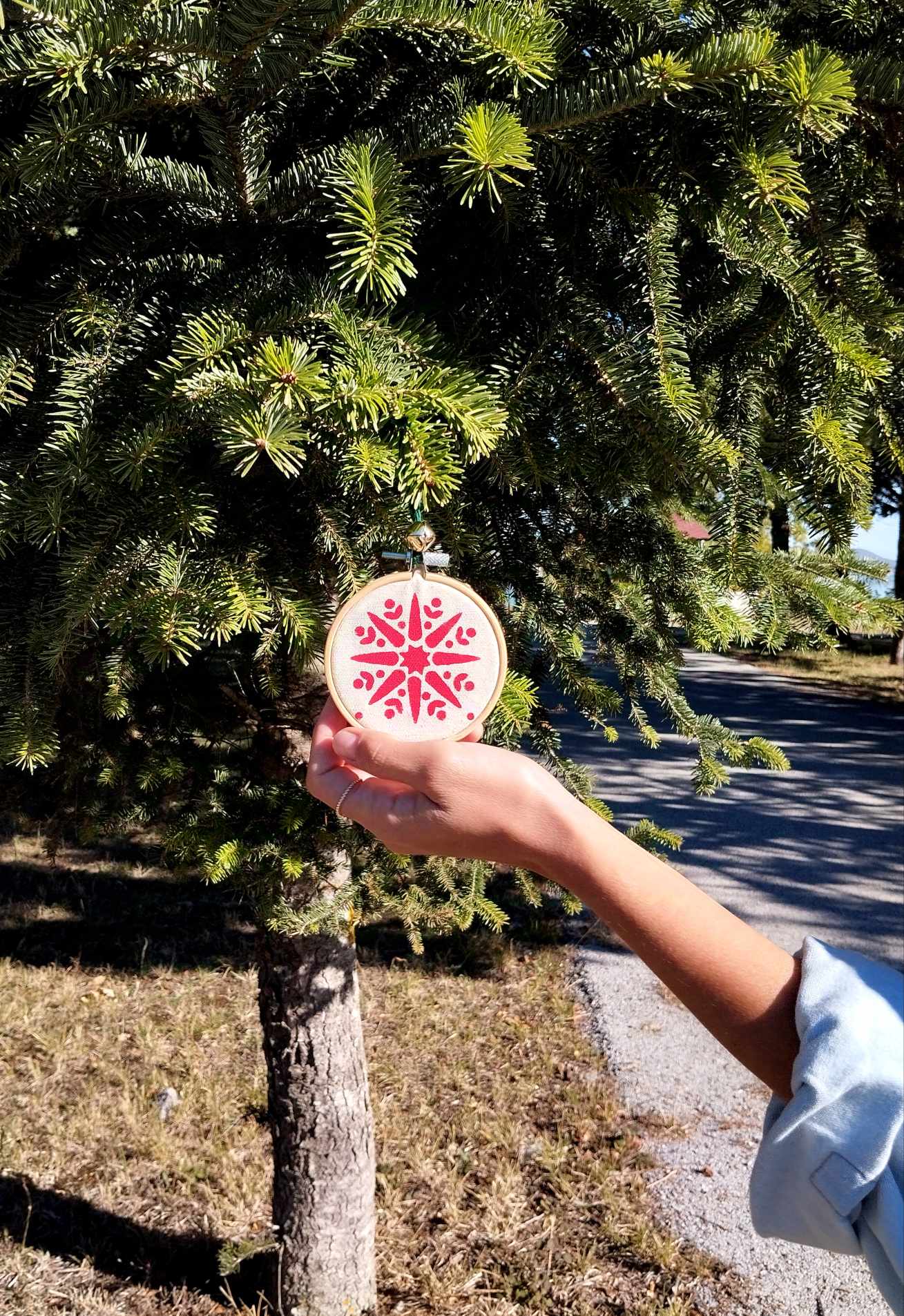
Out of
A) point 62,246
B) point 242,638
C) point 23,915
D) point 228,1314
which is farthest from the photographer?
point 23,915

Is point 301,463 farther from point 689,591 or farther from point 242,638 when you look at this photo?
point 689,591

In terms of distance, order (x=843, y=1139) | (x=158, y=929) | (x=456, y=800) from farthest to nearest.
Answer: (x=158, y=929) < (x=456, y=800) < (x=843, y=1139)

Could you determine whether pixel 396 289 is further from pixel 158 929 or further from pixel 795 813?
pixel 795 813

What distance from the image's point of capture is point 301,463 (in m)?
1.35

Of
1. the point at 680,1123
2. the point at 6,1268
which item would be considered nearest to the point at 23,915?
the point at 6,1268

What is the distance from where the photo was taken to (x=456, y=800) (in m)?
1.11

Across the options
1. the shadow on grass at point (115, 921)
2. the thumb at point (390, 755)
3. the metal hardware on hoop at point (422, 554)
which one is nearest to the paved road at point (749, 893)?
the metal hardware on hoop at point (422, 554)

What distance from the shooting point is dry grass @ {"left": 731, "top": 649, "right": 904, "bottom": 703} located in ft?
45.7

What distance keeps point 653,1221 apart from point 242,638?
2440 mm

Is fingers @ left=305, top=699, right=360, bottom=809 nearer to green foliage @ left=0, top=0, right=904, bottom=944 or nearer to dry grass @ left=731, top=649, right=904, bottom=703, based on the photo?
green foliage @ left=0, top=0, right=904, bottom=944

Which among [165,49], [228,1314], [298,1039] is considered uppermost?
[165,49]

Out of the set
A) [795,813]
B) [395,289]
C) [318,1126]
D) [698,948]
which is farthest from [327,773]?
[795,813]

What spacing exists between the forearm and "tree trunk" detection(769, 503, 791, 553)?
1.07m

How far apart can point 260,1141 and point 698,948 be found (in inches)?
128
